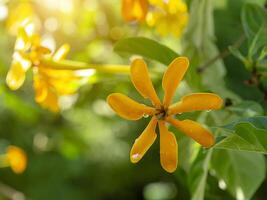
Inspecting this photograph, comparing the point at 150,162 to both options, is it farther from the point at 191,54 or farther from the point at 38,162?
the point at 191,54

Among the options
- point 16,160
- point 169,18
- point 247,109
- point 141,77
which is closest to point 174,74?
point 141,77

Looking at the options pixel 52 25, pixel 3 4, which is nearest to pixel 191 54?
pixel 3 4

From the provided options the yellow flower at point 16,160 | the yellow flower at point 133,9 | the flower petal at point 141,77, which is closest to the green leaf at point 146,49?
the yellow flower at point 133,9

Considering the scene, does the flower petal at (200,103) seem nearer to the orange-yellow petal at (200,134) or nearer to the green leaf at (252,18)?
the orange-yellow petal at (200,134)

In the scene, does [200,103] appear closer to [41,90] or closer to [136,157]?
[136,157]

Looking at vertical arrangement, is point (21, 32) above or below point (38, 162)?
above
